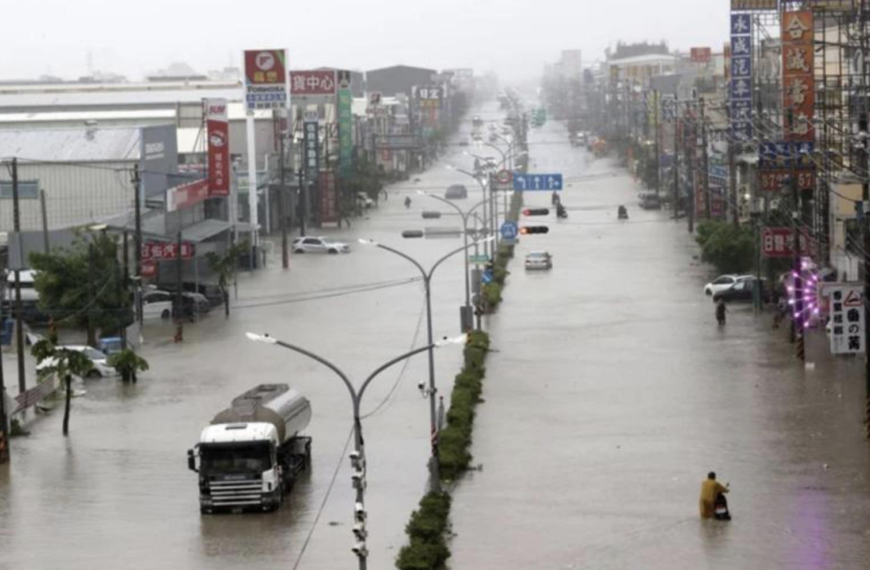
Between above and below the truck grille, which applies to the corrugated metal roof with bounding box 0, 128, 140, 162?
above

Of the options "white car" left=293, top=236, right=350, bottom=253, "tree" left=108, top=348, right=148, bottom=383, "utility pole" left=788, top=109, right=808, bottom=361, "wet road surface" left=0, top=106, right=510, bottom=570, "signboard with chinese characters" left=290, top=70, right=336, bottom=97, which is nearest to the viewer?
"wet road surface" left=0, top=106, right=510, bottom=570

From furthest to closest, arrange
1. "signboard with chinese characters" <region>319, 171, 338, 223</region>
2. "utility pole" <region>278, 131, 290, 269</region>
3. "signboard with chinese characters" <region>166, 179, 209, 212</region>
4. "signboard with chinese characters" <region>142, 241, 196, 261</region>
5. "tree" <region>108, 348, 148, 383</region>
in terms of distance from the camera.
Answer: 1. "signboard with chinese characters" <region>319, 171, 338, 223</region>
2. "utility pole" <region>278, 131, 290, 269</region>
3. "signboard with chinese characters" <region>166, 179, 209, 212</region>
4. "signboard with chinese characters" <region>142, 241, 196, 261</region>
5. "tree" <region>108, 348, 148, 383</region>

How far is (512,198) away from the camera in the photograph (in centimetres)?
7119

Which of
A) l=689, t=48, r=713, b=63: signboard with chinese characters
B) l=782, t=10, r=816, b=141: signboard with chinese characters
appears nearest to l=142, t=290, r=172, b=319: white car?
l=782, t=10, r=816, b=141: signboard with chinese characters

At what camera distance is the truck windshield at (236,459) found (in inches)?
786

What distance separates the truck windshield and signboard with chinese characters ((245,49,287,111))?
37.6m

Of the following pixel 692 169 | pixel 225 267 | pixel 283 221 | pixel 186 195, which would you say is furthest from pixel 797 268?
pixel 692 169

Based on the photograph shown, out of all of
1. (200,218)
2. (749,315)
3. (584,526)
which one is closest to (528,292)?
(749,315)

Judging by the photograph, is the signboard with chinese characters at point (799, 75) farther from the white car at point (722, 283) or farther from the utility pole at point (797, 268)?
the white car at point (722, 283)

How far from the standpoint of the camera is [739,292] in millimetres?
39094

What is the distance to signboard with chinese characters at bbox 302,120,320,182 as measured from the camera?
61969mm

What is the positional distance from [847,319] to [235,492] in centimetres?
1174

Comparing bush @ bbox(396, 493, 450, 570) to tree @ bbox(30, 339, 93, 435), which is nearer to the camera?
bush @ bbox(396, 493, 450, 570)

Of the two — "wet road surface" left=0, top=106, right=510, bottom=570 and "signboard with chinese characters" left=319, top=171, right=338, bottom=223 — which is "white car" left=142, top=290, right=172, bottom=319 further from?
"signboard with chinese characters" left=319, top=171, right=338, bottom=223
